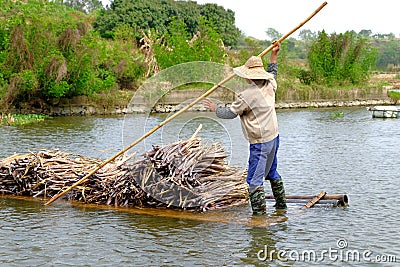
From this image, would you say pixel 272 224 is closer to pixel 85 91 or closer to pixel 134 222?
pixel 134 222

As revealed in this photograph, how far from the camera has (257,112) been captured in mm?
7344

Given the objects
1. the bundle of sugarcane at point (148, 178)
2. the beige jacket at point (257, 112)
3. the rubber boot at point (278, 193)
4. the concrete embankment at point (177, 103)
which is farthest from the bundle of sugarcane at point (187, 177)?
the concrete embankment at point (177, 103)

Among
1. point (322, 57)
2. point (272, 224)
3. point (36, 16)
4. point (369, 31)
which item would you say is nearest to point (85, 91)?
point (36, 16)

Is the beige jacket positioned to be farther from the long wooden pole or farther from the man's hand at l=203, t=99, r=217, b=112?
the long wooden pole

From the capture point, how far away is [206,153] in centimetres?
852

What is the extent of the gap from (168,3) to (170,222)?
5674 cm

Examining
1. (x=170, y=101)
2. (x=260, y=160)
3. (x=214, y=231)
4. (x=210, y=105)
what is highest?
(x=210, y=105)

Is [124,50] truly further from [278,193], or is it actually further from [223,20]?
[278,193]

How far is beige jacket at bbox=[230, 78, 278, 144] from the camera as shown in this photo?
7309 mm

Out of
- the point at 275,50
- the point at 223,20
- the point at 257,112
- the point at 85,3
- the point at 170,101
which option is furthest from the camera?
the point at 85,3

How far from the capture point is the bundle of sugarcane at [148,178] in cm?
810

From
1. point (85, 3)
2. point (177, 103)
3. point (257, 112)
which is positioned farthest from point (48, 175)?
point (85, 3)

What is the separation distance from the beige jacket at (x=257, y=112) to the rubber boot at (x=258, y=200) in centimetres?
64

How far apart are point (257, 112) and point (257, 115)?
0.13 feet
